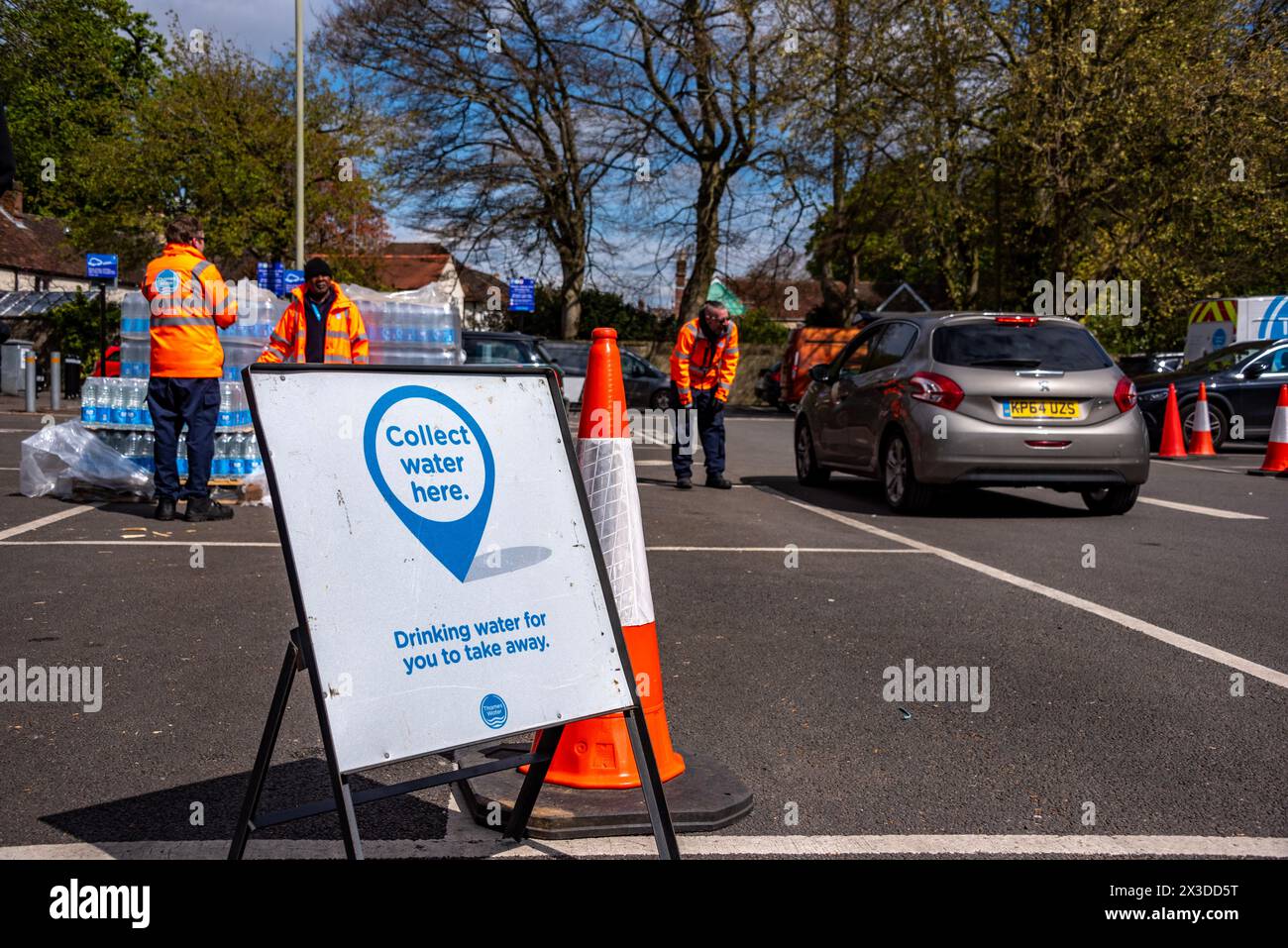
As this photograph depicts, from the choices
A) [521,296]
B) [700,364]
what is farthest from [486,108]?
[700,364]

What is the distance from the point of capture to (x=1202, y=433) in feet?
60.7

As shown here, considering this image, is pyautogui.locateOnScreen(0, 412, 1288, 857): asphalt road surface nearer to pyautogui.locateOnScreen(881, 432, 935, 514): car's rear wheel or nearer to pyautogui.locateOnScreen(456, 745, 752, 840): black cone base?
pyautogui.locateOnScreen(456, 745, 752, 840): black cone base

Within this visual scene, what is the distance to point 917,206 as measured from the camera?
30172 mm

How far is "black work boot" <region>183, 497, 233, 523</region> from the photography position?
32.6 ft

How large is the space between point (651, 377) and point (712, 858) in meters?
32.0

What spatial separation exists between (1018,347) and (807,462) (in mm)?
3284

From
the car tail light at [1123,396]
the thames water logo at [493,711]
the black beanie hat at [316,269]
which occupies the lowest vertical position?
the thames water logo at [493,711]

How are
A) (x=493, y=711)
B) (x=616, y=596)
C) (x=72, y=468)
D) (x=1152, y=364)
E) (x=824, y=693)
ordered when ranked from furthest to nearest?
(x=1152, y=364) < (x=72, y=468) < (x=824, y=693) < (x=616, y=596) < (x=493, y=711)

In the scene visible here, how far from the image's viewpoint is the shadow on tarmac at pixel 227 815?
11.8 feet

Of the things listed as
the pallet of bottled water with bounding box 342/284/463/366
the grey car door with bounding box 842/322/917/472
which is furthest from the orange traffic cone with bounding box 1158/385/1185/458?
the pallet of bottled water with bounding box 342/284/463/366

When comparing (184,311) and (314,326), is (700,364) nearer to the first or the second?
(314,326)

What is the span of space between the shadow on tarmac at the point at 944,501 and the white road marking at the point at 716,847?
7459 mm

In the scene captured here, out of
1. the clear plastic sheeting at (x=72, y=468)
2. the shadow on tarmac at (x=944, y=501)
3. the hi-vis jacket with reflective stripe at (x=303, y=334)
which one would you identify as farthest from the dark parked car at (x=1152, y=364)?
the clear plastic sheeting at (x=72, y=468)

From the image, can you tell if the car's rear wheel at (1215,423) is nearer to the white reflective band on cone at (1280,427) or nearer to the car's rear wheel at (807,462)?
the white reflective band on cone at (1280,427)
